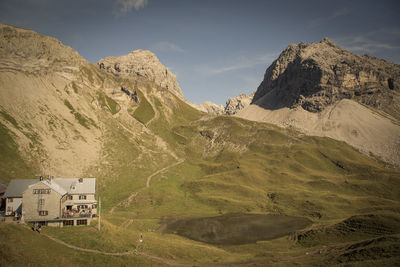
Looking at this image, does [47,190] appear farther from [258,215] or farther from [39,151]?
[258,215]

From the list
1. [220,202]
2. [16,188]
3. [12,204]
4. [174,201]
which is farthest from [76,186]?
[220,202]

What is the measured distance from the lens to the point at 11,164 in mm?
124375

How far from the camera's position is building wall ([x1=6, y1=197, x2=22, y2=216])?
72.3 meters

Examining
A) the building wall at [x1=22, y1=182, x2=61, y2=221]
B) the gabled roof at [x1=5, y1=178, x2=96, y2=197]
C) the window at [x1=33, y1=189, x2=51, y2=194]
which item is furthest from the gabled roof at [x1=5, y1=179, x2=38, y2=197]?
the window at [x1=33, y1=189, x2=51, y2=194]

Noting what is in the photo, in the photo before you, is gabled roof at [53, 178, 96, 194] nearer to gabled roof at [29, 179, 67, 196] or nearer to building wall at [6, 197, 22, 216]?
gabled roof at [29, 179, 67, 196]

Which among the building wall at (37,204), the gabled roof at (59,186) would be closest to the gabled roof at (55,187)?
the gabled roof at (59,186)

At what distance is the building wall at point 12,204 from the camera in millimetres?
72312

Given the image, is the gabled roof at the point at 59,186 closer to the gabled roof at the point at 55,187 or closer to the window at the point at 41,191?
the gabled roof at the point at 55,187

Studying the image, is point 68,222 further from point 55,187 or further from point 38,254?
point 38,254

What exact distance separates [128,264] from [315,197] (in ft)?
421

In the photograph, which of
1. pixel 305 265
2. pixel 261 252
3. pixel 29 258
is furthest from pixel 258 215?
pixel 29 258

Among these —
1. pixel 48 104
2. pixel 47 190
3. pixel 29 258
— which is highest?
pixel 48 104

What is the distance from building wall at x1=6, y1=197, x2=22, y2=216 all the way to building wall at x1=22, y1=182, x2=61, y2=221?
23.0 ft

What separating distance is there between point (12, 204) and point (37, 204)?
9865mm
